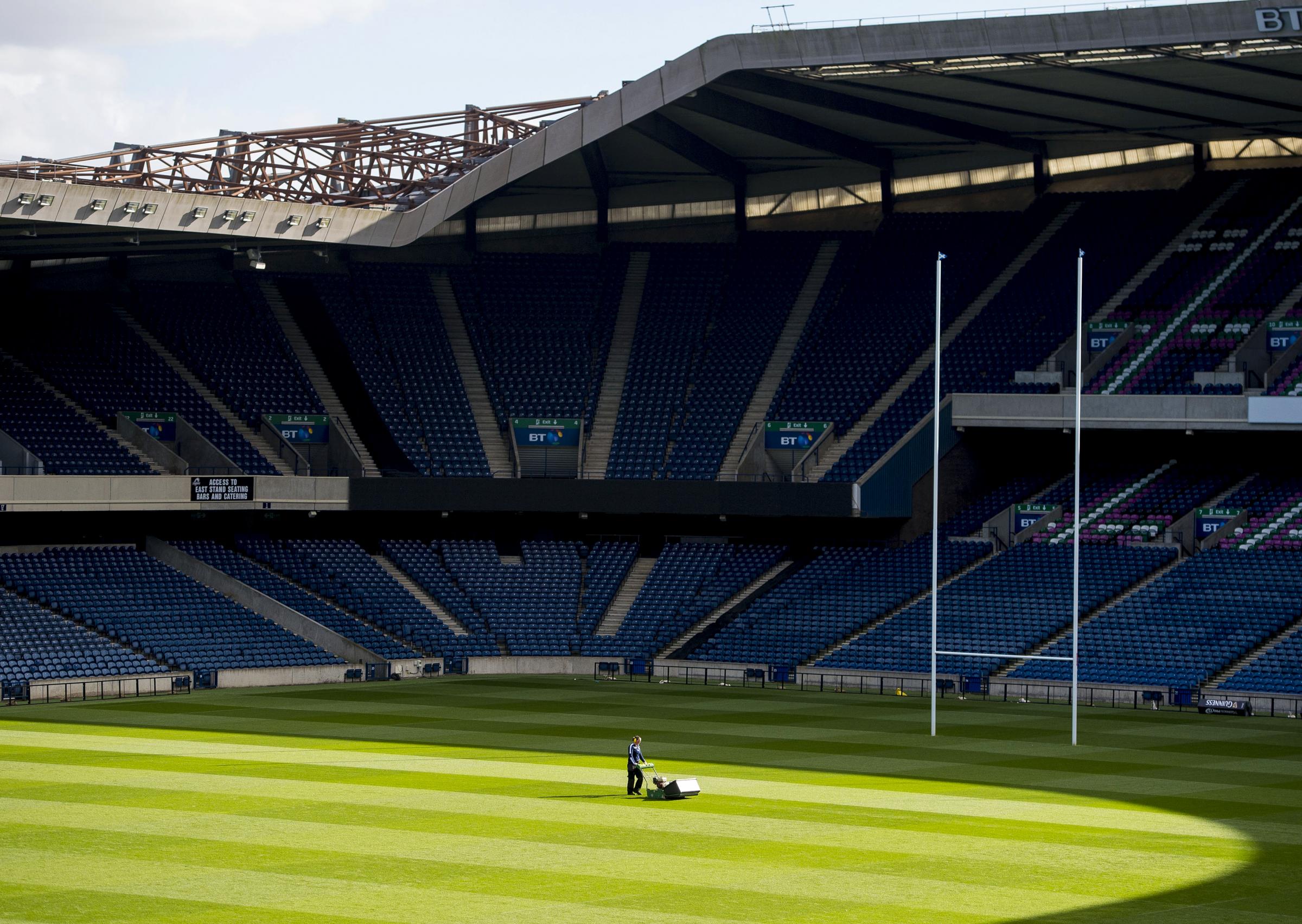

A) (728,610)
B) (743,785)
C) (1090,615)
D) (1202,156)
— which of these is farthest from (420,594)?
(1202,156)

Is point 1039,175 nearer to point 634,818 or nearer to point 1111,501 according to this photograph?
point 1111,501

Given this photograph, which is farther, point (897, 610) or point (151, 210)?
point (897, 610)

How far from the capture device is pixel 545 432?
2462 inches

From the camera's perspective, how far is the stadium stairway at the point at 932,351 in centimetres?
5962

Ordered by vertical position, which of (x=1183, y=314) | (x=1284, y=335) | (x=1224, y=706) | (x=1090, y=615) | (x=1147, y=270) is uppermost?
(x=1147, y=270)

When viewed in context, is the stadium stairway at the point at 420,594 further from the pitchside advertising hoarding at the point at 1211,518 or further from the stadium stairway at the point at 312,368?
the pitchside advertising hoarding at the point at 1211,518

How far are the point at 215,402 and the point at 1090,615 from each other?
29284 millimetres

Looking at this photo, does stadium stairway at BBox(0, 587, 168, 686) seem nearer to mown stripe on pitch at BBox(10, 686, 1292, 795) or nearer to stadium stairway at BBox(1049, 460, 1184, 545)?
mown stripe on pitch at BBox(10, 686, 1292, 795)

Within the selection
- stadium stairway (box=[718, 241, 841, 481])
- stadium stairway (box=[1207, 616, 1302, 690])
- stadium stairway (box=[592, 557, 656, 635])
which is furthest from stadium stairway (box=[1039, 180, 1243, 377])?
stadium stairway (box=[592, 557, 656, 635])

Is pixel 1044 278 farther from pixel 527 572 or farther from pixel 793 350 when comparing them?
pixel 527 572

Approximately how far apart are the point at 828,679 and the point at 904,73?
57.3ft

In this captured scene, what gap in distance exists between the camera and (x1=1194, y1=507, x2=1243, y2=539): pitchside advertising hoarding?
55.2 meters

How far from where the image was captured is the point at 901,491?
191 feet

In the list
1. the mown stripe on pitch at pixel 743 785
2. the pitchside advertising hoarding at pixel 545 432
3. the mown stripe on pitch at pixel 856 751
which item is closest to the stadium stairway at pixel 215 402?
the pitchside advertising hoarding at pixel 545 432
